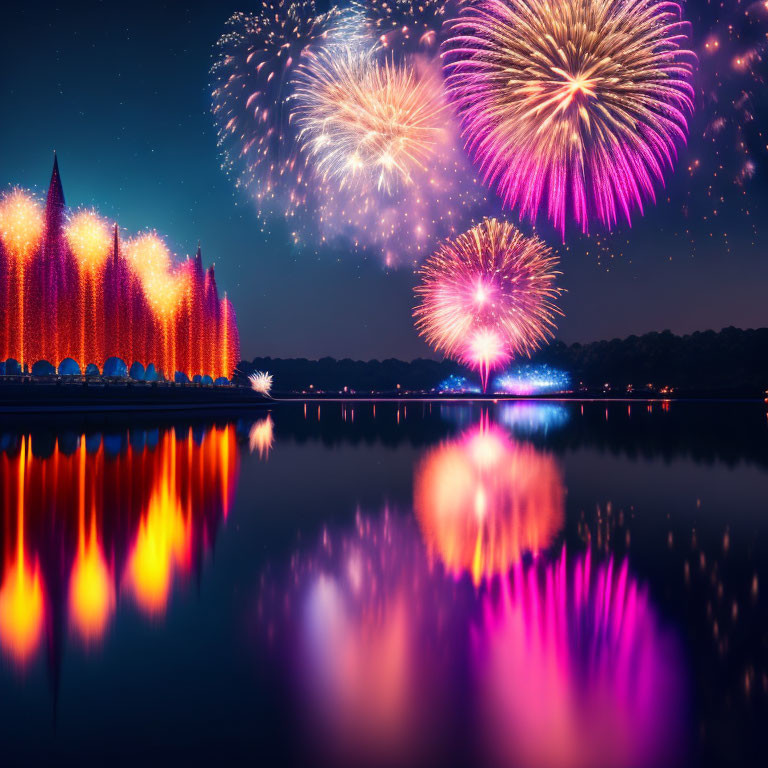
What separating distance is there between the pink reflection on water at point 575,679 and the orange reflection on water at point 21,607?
325 cm

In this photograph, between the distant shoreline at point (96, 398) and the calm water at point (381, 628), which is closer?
the calm water at point (381, 628)

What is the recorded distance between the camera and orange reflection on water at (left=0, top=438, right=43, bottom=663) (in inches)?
174

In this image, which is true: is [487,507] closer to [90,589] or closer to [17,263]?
[90,589]

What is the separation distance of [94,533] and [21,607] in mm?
2690

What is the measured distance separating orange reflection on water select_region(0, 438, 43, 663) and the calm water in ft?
0.10

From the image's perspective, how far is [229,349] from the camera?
8019cm

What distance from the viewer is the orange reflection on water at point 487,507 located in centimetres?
710

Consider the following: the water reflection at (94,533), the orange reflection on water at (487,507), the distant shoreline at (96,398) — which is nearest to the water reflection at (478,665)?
the orange reflection on water at (487,507)

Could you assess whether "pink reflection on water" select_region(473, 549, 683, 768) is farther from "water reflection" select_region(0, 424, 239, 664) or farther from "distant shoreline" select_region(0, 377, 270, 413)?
"distant shoreline" select_region(0, 377, 270, 413)

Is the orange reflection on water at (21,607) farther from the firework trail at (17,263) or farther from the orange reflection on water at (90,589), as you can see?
the firework trail at (17,263)

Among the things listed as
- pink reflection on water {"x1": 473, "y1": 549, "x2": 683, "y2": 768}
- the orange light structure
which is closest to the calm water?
pink reflection on water {"x1": 473, "y1": 549, "x2": 683, "y2": 768}

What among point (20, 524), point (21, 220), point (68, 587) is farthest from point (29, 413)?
point (68, 587)

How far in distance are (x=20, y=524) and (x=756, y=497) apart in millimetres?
12189

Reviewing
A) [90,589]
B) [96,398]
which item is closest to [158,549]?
[90,589]
